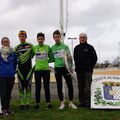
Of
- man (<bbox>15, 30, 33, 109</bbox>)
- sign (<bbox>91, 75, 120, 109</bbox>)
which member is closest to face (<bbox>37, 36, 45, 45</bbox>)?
man (<bbox>15, 30, 33, 109</bbox>)

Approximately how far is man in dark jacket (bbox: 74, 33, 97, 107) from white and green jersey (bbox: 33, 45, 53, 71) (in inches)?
37.5

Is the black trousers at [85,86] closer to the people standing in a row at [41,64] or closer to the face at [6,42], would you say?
the people standing in a row at [41,64]

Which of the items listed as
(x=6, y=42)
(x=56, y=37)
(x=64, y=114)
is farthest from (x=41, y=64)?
(x=64, y=114)

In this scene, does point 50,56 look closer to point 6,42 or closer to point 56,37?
point 56,37

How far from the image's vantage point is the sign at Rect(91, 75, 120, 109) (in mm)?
12039

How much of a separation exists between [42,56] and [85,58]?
130cm

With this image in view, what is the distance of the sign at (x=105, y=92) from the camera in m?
12.0

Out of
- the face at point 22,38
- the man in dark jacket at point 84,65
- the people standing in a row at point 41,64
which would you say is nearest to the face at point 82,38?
the man in dark jacket at point 84,65

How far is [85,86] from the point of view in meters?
12.6

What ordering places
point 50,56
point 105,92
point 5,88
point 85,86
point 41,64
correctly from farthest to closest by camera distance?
point 85,86 → point 105,92 → point 50,56 → point 41,64 → point 5,88

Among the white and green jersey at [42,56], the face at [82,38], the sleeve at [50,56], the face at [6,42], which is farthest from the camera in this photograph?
the face at [82,38]

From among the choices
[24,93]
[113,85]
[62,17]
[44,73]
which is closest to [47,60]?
[44,73]

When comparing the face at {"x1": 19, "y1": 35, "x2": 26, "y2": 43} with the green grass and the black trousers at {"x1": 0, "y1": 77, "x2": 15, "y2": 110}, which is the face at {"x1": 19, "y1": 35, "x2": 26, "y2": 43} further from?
the green grass

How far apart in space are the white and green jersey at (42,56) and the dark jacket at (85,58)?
948 mm
